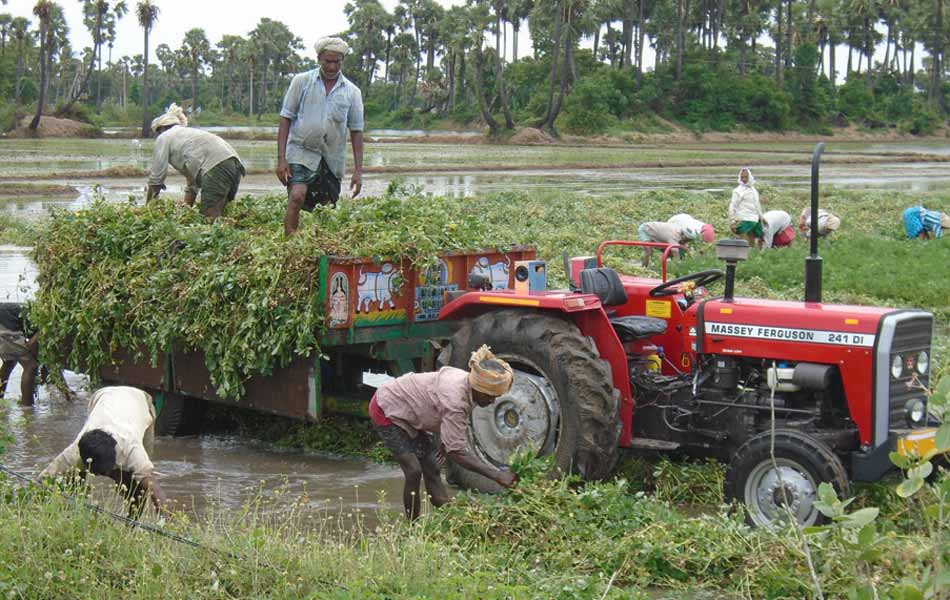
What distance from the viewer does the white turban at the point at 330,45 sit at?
367 inches

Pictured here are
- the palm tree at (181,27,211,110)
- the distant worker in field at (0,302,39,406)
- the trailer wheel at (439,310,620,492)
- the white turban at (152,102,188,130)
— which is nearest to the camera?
the trailer wheel at (439,310,620,492)

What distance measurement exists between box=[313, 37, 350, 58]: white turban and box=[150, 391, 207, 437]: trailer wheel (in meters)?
2.79

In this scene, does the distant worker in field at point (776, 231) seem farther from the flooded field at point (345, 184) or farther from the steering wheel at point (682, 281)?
the steering wheel at point (682, 281)

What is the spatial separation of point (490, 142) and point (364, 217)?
6035 cm

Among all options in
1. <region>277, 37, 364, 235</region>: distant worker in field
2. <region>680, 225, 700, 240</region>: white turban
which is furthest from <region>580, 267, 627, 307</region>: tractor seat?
<region>680, 225, 700, 240</region>: white turban

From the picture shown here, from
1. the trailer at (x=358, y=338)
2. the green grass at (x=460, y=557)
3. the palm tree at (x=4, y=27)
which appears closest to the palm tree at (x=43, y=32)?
the palm tree at (x=4, y=27)

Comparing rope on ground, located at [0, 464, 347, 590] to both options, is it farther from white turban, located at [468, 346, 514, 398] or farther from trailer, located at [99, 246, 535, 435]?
trailer, located at [99, 246, 535, 435]

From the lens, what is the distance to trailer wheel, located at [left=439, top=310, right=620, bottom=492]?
7.07 metres

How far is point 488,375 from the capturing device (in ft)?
20.8

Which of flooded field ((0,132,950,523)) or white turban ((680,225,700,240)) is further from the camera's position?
white turban ((680,225,700,240))

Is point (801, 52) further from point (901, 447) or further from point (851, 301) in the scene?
point (901, 447)

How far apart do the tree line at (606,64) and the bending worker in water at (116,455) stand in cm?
6260

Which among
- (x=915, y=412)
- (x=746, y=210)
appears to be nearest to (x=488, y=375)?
(x=915, y=412)

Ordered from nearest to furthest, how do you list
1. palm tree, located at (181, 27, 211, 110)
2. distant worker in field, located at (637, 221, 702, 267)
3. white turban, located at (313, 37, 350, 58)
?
white turban, located at (313, 37, 350, 58) < distant worker in field, located at (637, 221, 702, 267) < palm tree, located at (181, 27, 211, 110)
